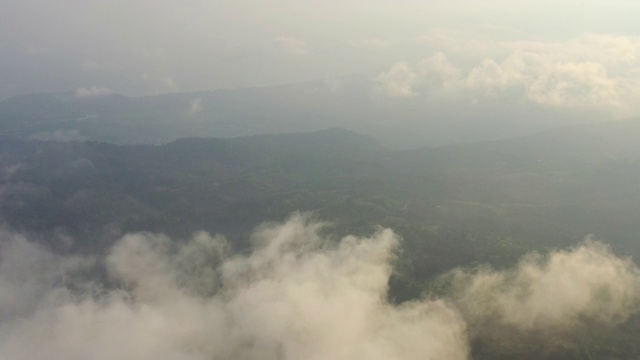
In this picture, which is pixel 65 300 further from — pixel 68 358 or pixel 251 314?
pixel 251 314

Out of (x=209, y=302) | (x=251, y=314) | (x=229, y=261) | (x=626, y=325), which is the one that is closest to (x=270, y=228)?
(x=229, y=261)

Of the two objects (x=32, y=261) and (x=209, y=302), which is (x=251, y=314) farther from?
(x=32, y=261)

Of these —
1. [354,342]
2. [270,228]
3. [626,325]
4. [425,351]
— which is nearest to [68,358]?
[354,342]

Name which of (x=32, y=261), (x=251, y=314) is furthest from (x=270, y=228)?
(x=32, y=261)

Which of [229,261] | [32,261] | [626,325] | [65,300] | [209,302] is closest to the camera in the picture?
[626,325]

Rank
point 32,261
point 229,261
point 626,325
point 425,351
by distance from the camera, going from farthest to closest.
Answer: point 32,261 → point 229,261 → point 626,325 → point 425,351

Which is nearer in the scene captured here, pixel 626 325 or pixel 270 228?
pixel 626 325

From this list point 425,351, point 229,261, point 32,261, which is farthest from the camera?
point 32,261

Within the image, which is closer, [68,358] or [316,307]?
[68,358]

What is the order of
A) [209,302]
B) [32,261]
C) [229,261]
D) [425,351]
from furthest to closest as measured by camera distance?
[32,261] → [229,261] → [209,302] → [425,351]
